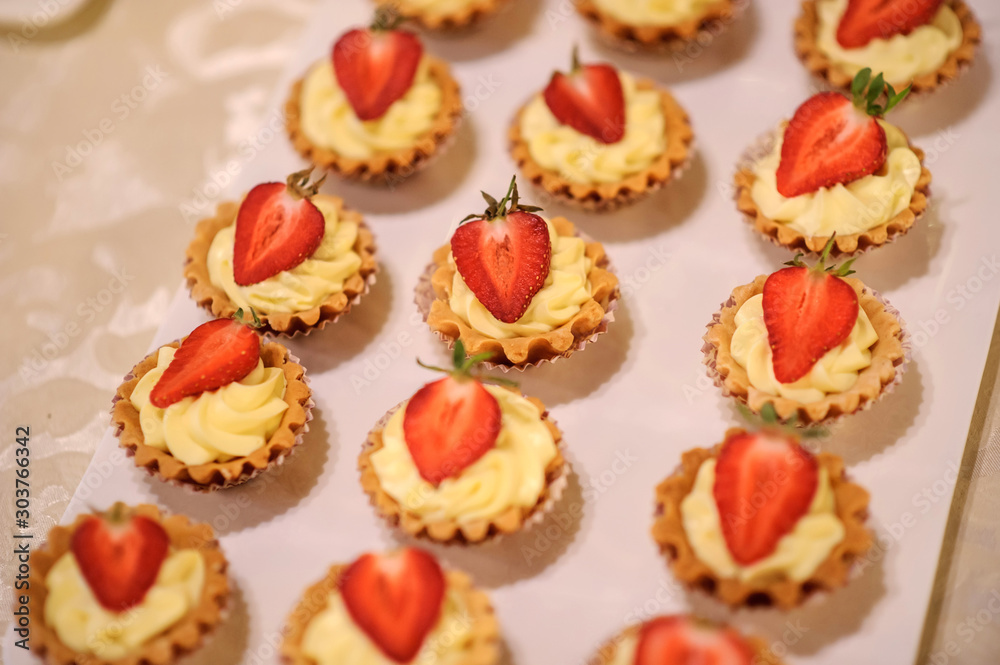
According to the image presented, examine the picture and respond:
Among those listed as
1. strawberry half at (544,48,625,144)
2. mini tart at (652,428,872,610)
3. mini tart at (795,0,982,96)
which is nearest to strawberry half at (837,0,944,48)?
mini tart at (795,0,982,96)

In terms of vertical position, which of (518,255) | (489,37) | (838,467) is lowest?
(838,467)

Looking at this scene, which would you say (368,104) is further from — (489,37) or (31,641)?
(31,641)

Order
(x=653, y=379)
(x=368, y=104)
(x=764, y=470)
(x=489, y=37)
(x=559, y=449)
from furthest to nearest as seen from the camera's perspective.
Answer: (x=489, y=37) → (x=368, y=104) → (x=653, y=379) → (x=559, y=449) → (x=764, y=470)

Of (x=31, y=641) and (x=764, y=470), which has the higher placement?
(x=31, y=641)

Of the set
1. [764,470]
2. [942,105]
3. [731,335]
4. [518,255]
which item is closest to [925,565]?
[764,470]

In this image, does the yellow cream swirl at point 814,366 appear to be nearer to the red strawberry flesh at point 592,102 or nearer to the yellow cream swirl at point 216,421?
the red strawberry flesh at point 592,102

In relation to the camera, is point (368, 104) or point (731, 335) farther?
point (368, 104)
